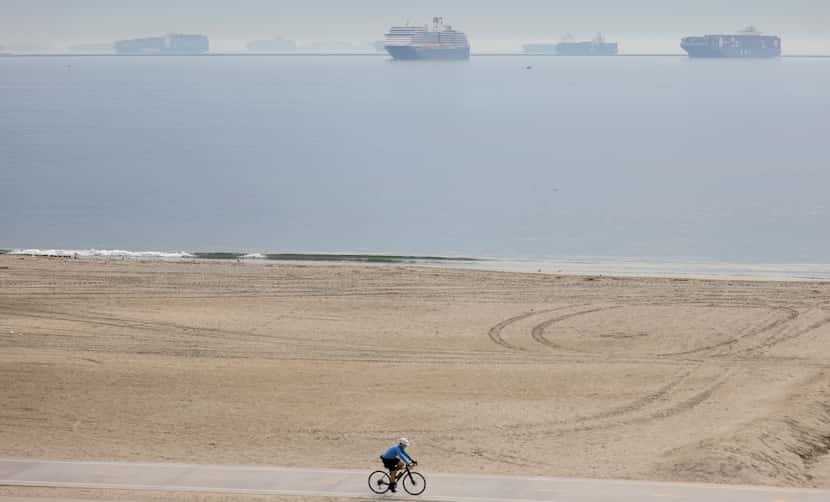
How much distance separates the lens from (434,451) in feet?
75.5

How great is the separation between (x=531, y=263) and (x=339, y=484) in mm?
30064

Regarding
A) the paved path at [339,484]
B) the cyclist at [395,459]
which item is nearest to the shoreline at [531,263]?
the paved path at [339,484]

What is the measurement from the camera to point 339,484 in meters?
20.9

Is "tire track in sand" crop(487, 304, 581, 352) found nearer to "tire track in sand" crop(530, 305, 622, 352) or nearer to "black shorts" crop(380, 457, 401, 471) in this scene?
"tire track in sand" crop(530, 305, 622, 352)

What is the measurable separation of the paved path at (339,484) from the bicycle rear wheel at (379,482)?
133 mm

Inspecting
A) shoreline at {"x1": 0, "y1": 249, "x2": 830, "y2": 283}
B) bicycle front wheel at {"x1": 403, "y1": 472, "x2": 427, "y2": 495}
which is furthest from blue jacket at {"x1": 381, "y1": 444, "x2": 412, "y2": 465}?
shoreline at {"x1": 0, "y1": 249, "x2": 830, "y2": 283}

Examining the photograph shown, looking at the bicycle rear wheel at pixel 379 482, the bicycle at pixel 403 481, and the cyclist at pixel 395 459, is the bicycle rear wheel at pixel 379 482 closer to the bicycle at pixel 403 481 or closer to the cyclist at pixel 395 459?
the bicycle at pixel 403 481

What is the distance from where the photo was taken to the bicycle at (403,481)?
20.3m

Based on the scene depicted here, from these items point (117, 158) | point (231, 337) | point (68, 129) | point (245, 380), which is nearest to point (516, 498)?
point (245, 380)

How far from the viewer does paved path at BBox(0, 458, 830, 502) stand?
2027 centimetres

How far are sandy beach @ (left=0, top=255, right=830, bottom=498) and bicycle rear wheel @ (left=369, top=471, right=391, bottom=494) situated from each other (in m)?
1.36

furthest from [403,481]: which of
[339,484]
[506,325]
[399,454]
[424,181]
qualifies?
[424,181]

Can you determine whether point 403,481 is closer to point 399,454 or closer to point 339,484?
point 399,454

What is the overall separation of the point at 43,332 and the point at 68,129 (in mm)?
95109
